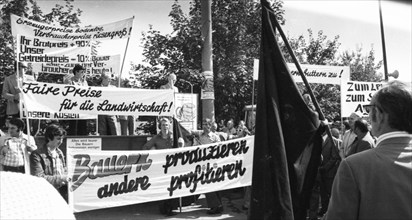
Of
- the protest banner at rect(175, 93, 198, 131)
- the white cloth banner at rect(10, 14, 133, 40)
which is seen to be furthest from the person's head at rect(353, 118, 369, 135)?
the white cloth banner at rect(10, 14, 133, 40)

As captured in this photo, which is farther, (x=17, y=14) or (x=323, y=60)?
(x=323, y=60)

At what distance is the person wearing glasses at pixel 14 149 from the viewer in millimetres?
5598

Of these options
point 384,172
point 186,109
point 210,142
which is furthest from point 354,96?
point 384,172

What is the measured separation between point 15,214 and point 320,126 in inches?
86.4

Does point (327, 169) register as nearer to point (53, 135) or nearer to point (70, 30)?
point (53, 135)

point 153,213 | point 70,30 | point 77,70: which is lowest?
point 153,213

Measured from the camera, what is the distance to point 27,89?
6652mm

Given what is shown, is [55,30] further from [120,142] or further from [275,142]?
[275,142]

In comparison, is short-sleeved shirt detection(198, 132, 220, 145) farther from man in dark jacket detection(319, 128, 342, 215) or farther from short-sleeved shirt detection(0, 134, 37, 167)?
short-sleeved shirt detection(0, 134, 37, 167)

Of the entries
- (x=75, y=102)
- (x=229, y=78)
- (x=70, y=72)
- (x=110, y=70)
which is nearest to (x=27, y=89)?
(x=75, y=102)

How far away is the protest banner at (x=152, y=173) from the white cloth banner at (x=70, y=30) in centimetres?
291

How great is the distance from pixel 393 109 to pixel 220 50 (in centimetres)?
1431

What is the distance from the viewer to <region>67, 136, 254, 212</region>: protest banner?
21.7 ft

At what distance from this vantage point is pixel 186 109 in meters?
9.24
